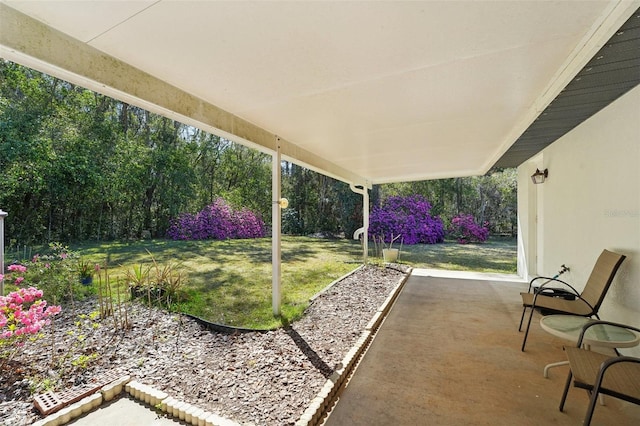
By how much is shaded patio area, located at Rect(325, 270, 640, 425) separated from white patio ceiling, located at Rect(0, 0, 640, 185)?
2432 mm

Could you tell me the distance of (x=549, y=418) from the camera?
198cm

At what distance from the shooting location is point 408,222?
1257 centimetres

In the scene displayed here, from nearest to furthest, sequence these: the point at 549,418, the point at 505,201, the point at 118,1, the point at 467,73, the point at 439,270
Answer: the point at 118,1 → the point at 549,418 → the point at 467,73 → the point at 439,270 → the point at 505,201

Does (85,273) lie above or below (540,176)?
below

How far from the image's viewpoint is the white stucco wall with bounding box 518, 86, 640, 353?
101 inches

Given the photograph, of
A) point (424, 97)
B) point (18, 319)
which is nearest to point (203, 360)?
point (18, 319)

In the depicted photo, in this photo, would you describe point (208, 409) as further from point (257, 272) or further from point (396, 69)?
point (257, 272)

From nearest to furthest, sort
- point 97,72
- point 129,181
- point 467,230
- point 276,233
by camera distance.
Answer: point 97,72, point 276,233, point 129,181, point 467,230

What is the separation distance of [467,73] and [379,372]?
2.55m

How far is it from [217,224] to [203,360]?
29.1 feet

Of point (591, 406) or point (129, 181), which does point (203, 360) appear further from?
point (129, 181)

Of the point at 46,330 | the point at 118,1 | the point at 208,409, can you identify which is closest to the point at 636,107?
the point at 118,1

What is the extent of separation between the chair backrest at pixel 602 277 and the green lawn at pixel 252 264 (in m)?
3.24

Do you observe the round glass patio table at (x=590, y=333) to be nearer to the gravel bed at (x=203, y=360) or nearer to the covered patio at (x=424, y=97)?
the covered patio at (x=424, y=97)
